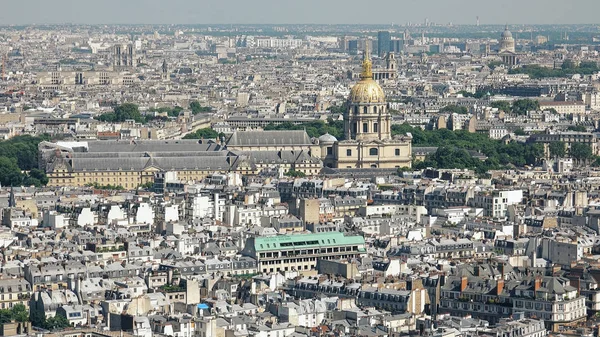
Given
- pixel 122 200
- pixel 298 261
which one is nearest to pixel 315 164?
pixel 122 200

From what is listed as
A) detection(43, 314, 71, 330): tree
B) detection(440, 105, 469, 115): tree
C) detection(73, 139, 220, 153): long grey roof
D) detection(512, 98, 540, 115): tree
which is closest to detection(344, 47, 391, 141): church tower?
detection(73, 139, 220, 153): long grey roof

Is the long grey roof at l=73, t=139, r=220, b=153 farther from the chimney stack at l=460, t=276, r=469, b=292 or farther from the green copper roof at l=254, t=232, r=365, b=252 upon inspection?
the chimney stack at l=460, t=276, r=469, b=292

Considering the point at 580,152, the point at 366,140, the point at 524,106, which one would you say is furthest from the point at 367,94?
the point at 524,106

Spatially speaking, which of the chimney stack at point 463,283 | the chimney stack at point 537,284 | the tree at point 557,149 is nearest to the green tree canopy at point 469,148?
the tree at point 557,149

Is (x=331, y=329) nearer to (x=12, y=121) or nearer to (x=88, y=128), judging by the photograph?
(x=88, y=128)

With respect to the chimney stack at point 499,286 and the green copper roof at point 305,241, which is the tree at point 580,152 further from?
the chimney stack at point 499,286

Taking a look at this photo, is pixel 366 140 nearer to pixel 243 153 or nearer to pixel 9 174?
pixel 243 153

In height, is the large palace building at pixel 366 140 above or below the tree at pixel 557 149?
above
